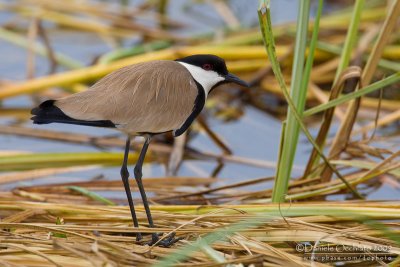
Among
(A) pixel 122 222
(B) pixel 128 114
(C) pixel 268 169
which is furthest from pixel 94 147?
(B) pixel 128 114

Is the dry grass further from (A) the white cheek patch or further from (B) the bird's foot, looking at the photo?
(A) the white cheek patch

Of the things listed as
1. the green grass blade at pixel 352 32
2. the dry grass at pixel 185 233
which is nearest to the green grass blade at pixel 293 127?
the dry grass at pixel 185 233

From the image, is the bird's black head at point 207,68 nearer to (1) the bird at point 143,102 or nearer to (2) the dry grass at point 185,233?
(1) the bird at point 143,102

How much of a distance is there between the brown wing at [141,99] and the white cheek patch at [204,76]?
7cm

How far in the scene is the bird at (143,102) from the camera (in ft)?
10.8

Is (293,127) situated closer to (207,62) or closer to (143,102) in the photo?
(207,62)

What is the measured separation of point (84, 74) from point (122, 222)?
2729mm

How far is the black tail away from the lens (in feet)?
10.5

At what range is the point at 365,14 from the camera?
7.21 m

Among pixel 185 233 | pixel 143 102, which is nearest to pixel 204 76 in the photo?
pixel 143 102

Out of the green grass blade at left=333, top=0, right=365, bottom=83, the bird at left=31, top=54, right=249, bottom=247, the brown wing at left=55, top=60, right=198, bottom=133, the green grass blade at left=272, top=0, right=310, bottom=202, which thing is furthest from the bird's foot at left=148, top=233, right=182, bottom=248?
the green grass blade at left=333, top=0, right=365, bottom=83

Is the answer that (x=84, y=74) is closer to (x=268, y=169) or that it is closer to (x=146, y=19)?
(x=268, y=169)

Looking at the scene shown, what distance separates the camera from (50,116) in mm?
3219

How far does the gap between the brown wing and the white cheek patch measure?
0.07 meters
